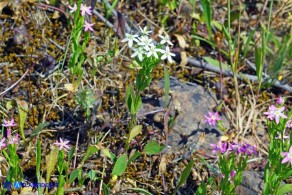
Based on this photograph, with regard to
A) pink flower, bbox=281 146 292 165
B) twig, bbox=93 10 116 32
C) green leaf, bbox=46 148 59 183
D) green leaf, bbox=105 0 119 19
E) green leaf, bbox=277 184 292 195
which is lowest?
green leaf, bbox=277 184 292 195

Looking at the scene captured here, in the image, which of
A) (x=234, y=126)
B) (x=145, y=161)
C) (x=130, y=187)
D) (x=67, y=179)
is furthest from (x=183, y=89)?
(x=67, y=179)

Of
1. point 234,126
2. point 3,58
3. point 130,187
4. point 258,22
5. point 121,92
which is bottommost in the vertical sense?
point 130,187

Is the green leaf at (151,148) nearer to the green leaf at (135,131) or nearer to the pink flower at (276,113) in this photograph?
the green leaf at (135,131)

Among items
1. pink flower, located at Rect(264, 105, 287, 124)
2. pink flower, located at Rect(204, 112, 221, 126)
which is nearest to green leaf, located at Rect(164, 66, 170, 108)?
pink flower, located at Rect(204, 112, 221, 126)

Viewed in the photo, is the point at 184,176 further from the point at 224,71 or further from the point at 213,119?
the point at 224,71

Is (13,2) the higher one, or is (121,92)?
(13,2)

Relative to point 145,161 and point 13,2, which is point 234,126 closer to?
point 145,161

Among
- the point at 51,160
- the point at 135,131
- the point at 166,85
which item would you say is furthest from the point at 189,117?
the point at 51,160

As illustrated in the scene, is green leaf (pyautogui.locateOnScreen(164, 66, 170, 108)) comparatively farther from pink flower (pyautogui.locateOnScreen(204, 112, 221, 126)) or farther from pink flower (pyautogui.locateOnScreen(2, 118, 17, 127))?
pink flower (pyautogui.locateOnScreen(2, 118, 17, 127))

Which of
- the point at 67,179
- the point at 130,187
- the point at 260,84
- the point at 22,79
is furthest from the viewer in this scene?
the point at 260,84
